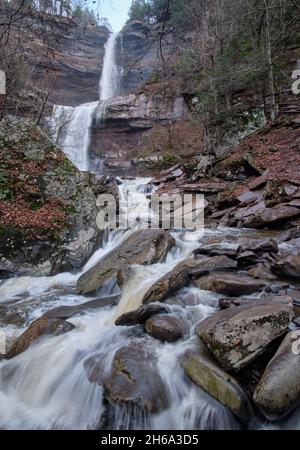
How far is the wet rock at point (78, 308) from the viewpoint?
14.9 feet

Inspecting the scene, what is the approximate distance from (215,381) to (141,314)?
1285 millimetres

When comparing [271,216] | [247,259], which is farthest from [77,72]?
[247,259]

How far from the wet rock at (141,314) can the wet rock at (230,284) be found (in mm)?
760

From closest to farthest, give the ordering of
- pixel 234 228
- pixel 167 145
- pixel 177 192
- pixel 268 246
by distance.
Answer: pixel 268 246 < pixel 234 228 < pixel 177 192 < pixel 167 145

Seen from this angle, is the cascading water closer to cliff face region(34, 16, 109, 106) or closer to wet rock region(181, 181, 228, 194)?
wet rock region(181, 181, 228, 194)

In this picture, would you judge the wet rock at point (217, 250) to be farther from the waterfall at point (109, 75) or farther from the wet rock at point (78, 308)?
the waterfall at point (109, 75)

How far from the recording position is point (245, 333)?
9.60ft

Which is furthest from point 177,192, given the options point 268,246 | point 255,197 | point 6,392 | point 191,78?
point 191,78

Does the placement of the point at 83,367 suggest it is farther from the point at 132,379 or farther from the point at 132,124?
the point at 132,124

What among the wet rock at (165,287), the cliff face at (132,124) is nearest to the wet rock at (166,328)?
the wet rock at (165,287)

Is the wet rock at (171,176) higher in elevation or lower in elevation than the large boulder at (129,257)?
higher

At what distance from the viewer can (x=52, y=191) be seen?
7.86 metres

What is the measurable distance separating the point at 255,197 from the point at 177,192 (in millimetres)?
3383

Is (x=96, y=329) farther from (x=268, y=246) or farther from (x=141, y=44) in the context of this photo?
(x=141, y=44)
